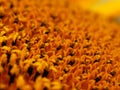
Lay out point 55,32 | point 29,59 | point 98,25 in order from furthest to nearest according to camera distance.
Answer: point 98,25, point 55,32, point 29,59

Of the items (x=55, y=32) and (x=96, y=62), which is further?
(x=55, y=32)

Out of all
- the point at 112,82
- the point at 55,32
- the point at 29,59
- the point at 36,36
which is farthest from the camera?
the point at 55,32

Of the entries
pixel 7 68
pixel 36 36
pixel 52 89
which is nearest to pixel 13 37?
pixel 36 36

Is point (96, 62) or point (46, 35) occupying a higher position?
point (46, 35)

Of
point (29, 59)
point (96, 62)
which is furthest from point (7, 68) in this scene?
point (96, 62)

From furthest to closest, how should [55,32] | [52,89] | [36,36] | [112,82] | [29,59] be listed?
1. [55,32]
2. [36,36]
3. [112,82]
4. [29,59]
5. [52,89]

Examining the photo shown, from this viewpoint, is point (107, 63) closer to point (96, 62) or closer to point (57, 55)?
point (96, 62)

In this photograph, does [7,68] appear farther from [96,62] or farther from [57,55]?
[96,62]

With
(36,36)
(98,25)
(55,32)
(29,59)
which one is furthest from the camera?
(98,25)

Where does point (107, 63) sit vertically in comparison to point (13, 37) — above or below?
below
